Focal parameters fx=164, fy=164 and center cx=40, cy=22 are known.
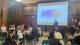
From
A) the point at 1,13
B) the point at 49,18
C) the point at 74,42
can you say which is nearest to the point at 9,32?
the point at 1,13

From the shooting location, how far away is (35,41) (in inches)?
67.1

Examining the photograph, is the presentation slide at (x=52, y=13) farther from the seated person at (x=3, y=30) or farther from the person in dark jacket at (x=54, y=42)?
the seated person at (x=3, y=30)

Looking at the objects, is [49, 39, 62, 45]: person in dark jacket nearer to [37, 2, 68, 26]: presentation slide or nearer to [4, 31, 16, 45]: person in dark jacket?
[37, 2, 68, 26]: presentation slide

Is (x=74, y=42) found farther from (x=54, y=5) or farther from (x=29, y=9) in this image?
(x=29, y=9)

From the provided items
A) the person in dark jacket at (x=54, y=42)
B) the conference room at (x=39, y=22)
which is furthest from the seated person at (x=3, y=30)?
the person in dark jacket at (x=54, y=42)

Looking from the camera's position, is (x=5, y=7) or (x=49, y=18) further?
(x=5, y=7)

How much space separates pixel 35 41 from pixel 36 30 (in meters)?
0.12

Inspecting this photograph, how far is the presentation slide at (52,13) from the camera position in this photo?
5.19 feet

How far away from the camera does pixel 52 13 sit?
1.67 metres

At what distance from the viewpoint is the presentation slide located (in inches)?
62.3

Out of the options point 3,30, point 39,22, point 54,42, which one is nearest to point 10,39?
point 3,30

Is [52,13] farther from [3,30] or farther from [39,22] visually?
[3,30]

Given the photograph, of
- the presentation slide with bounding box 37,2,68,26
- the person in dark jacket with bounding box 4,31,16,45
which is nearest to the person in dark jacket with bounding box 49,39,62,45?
the presentation slide with bounding box 37,2,68,26

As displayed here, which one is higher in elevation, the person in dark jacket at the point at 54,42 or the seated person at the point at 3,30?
the seated person at the point at 3,30
